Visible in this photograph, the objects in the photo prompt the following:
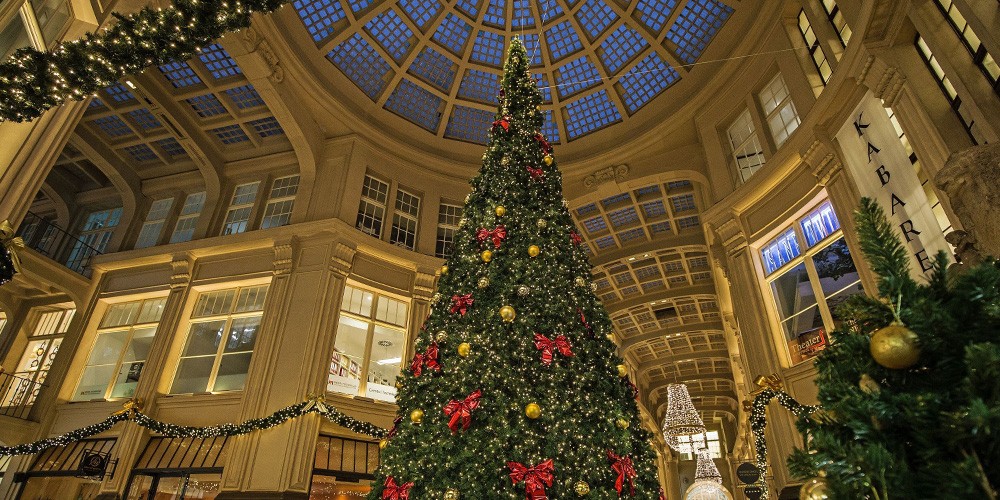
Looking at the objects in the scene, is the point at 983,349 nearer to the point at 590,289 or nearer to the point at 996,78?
the point at 590,289

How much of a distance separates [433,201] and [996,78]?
41.0 ft

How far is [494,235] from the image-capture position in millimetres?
4930

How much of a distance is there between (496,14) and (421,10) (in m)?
2.33

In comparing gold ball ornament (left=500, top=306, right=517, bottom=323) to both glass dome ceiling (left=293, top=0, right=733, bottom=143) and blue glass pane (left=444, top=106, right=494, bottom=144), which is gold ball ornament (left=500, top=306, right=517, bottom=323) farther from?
blue glass pane (left=444, top=106, right=494, bottom=144)

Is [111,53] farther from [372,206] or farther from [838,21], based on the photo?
[838,21]

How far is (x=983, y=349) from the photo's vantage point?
1.11 meters

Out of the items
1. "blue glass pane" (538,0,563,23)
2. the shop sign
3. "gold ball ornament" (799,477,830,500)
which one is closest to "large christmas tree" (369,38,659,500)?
"gold ball ornament" (799,477,830,500)

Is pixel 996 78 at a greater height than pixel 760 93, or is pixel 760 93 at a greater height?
pixel 760 93

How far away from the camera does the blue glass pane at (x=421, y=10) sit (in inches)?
563

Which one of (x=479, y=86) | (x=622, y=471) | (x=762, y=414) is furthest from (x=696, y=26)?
(x=622, y=471)

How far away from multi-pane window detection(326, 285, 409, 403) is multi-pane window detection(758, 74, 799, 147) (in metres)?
10.1

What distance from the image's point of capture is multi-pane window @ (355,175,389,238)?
13.9 metres

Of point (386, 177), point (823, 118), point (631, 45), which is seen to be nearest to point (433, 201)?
point (386, 177)

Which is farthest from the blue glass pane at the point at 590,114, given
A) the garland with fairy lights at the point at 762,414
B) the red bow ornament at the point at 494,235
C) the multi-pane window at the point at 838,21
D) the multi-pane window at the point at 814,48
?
the red bow ornament at the point at 494,235
